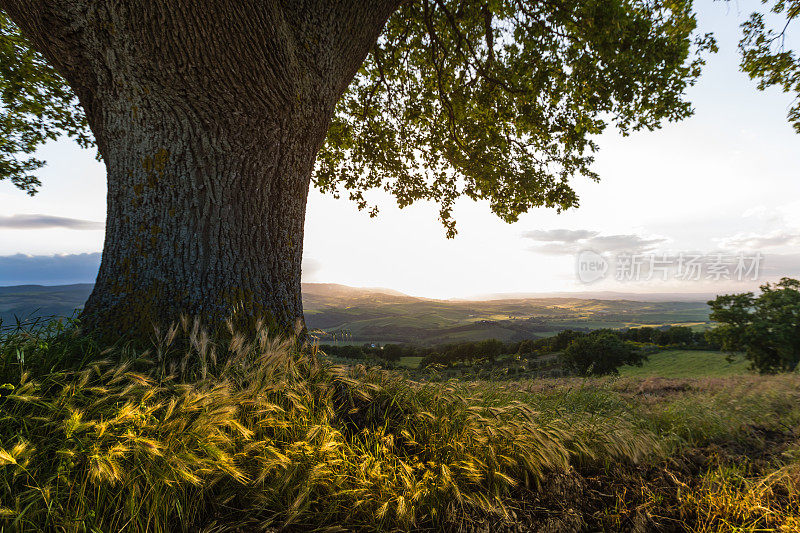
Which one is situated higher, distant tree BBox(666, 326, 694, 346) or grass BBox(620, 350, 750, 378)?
distant tree BBox(666, 326, 694, 346)

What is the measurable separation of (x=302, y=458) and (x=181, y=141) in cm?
309

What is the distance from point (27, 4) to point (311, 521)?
504 centimetres

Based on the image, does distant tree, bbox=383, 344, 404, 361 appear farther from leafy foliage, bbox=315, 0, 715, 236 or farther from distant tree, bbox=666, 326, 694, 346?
distant tree, bbox=666, 326, 694, 346

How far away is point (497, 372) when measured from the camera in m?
5.44

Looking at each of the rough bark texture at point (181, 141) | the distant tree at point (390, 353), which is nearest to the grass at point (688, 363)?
the distant tree at point (390, 353)

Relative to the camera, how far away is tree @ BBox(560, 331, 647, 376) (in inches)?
914

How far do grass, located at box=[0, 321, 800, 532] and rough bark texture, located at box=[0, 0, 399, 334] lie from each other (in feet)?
1.79

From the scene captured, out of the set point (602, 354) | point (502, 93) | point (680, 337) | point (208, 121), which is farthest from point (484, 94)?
point (680, 337)

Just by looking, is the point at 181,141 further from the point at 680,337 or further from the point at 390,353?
the point at 680,337

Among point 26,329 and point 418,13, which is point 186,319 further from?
point 418,13

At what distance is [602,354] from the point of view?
76.2ft

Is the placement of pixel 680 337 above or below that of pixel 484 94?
below

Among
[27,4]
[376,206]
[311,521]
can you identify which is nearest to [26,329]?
[311,521]

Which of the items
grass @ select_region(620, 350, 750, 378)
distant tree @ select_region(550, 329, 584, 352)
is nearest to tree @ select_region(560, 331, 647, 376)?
grass @ select_region(620, 350, 750, 378)
